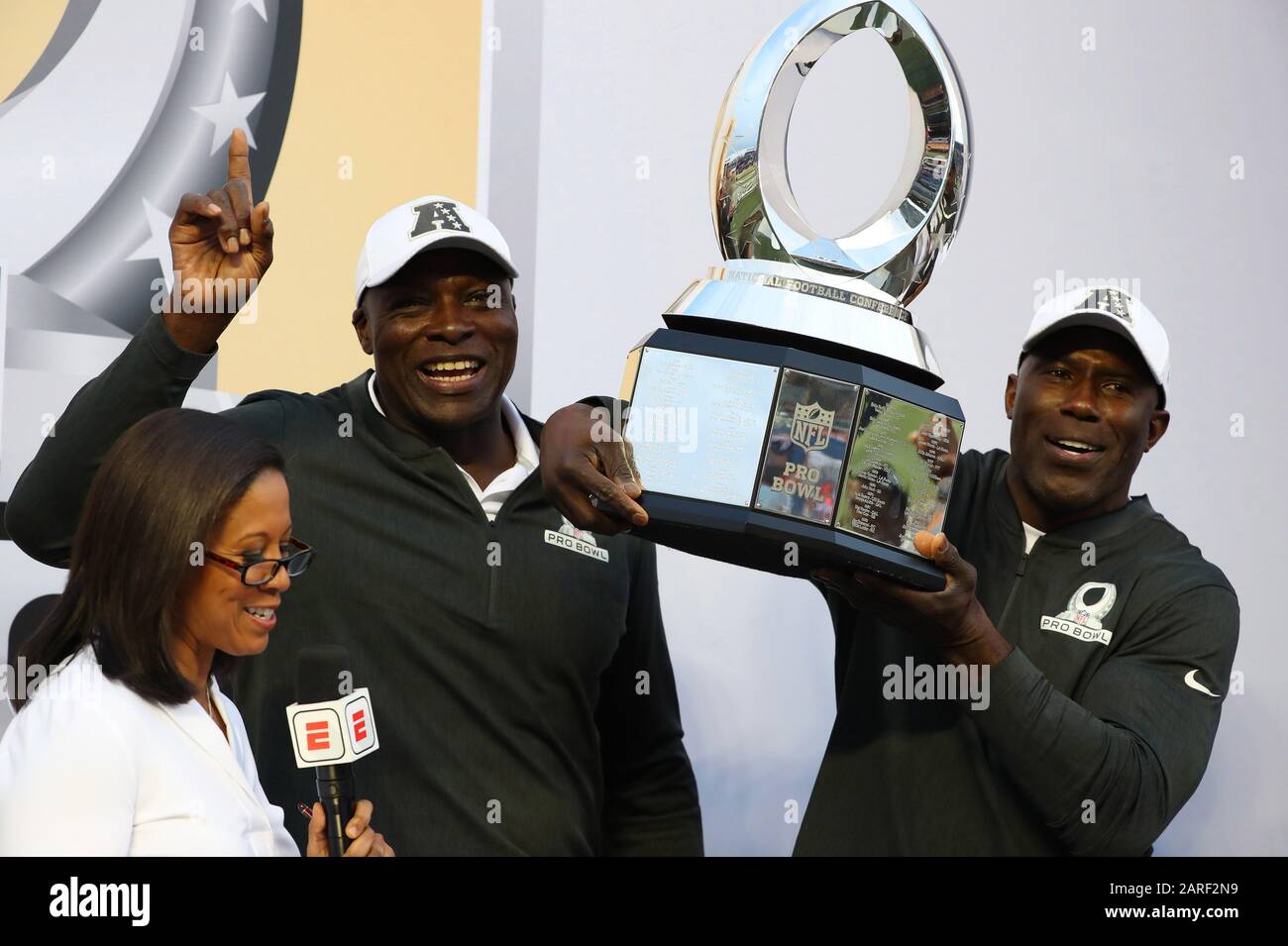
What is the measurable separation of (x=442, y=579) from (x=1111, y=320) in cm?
82

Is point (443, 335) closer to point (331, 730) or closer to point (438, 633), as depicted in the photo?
point (438, 633)

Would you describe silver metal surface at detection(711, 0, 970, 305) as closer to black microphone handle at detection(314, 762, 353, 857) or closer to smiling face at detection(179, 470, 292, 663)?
smiling face at detection(179, 470, 292, 663)

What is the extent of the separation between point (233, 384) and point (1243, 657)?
184cm

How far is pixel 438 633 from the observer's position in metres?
1.72

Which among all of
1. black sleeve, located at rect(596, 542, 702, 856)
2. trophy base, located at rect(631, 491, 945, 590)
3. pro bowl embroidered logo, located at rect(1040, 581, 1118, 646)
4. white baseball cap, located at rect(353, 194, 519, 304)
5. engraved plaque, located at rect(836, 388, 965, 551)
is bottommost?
black sleeve, located at rect(596, 542, 702, 856)

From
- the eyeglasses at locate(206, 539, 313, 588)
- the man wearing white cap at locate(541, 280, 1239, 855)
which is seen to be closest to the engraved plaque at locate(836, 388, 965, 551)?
the man wearing white cap at locate(541, 280, 1239, 855)

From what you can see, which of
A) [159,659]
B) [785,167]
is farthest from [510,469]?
[159,659]

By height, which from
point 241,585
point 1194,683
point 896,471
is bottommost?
point 1194,683

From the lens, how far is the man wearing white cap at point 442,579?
1.70 m

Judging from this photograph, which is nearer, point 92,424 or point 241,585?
point 241,585

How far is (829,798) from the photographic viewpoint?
5.74 ft

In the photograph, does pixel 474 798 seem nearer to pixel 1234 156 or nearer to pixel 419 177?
pixel 419 177

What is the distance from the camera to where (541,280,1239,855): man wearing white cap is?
4.98ft

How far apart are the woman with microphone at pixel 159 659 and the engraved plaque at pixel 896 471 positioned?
52 centimetres
